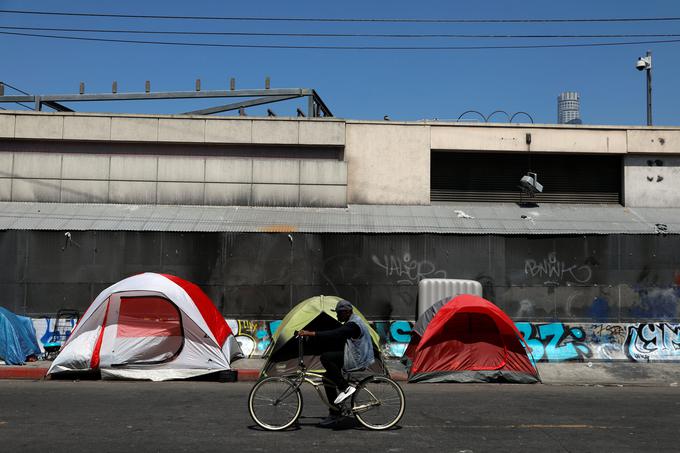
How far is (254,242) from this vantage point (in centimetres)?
1769

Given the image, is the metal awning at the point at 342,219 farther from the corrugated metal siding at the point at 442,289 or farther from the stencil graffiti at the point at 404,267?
the corrugated metal siding at the point at 442,289

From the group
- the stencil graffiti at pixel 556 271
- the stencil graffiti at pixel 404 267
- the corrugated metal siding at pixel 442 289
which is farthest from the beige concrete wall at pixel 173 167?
the stencil graffiti at pixel 556 271

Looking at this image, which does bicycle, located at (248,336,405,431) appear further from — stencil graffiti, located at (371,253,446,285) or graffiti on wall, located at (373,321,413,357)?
stencil graffiti, located at (371,253,446,285)

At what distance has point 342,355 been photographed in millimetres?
8945

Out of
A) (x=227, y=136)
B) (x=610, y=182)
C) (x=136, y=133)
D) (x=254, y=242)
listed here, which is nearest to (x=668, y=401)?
(x=254, y=242)

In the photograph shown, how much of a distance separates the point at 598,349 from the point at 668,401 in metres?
4.98

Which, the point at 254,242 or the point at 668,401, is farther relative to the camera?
the point at 254,242

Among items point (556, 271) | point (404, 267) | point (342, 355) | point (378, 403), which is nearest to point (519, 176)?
point (556, 271)

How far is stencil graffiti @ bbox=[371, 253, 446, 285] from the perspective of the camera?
17.7 m

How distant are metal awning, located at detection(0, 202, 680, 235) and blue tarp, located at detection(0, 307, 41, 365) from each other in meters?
3.22

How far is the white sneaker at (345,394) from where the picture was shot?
8.64 metres

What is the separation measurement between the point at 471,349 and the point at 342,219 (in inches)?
253

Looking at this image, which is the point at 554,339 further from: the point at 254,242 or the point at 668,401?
the point at 254,242

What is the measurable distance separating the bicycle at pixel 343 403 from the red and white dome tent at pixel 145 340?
5.92 metres
